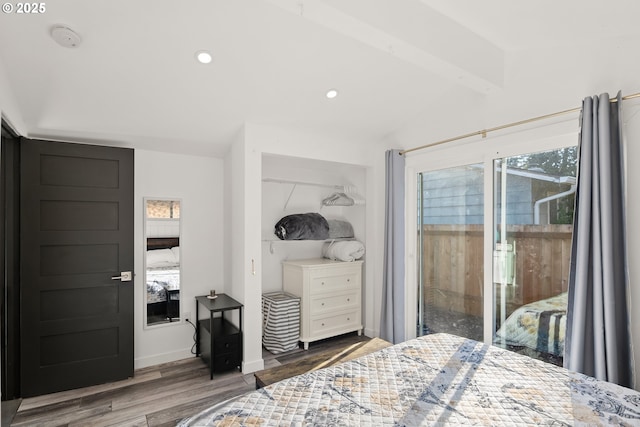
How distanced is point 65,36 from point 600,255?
340cm

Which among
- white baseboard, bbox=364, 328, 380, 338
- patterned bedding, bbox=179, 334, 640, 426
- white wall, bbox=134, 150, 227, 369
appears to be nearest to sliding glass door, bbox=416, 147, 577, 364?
white baseboard, bbox=364, 328, 380, 338

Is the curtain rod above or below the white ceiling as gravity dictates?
below

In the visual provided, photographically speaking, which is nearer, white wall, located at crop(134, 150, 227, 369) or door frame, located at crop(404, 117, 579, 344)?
door frame, located at crop(404, 117, 579, 344)

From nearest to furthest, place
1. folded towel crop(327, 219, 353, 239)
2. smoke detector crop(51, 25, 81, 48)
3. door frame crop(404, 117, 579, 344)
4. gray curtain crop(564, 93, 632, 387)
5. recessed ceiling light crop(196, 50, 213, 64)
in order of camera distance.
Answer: smoke detector crop(51, 25, 81, 48) < gray curtain crop(564, 93, 632, 387) < recessed ceiling light crop(196, 50, 213, 64) < door frame crop(404, 117, 579, 344) < folded towel crop(327, 219, 353, 239)

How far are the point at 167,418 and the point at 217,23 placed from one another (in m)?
2.62

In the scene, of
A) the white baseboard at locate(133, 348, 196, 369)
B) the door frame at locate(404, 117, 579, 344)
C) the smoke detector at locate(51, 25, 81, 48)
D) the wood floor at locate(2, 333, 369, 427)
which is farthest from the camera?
the white baseboard at locate(133, 348, 196, 369)

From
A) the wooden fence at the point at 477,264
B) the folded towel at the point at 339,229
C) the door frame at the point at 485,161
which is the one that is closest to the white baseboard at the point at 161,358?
the folded towel at the point at 339,229

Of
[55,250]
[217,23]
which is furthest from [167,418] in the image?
[217,23]

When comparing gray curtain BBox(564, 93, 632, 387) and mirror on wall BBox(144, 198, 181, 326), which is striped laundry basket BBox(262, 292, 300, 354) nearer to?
mirror on wall BBox(144, 198, 181, 326)

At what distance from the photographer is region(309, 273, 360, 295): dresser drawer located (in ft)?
12.3

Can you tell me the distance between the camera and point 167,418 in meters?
2.40

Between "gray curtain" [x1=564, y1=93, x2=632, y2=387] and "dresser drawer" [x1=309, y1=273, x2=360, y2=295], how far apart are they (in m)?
2.16

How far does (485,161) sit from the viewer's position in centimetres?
297

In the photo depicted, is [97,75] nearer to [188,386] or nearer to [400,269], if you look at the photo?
[188,386]
